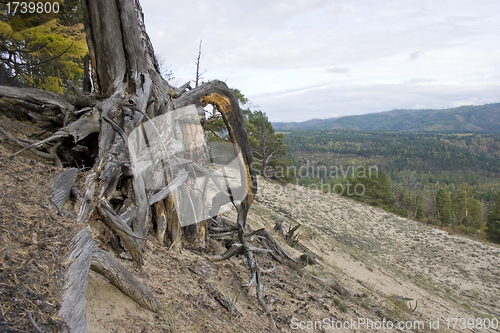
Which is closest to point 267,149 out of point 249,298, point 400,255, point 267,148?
point 267,148

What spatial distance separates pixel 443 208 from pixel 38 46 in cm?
4982

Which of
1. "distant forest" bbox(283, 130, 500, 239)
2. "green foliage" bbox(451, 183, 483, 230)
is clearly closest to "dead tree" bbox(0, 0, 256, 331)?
"distant forest" bbox(283, 130, 500, 239)

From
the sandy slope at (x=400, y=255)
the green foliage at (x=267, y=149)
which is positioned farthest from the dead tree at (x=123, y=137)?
the green foliage at (x=267, y=149)

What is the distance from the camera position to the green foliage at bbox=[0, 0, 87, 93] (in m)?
7.14

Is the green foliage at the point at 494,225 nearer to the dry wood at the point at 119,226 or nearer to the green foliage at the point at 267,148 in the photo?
the green foliage at the point at 267,148

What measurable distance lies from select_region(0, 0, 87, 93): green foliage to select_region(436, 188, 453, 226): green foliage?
47717 millimetres

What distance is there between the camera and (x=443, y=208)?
42562 millimetres

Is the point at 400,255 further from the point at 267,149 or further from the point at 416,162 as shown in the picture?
→ the point at 416,162

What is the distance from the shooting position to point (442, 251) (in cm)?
1750

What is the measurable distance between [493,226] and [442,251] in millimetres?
22739

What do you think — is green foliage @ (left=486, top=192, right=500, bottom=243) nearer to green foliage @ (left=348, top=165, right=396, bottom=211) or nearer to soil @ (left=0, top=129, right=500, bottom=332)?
green foliage @ (left=348, top=165, right=396, bottom=211)

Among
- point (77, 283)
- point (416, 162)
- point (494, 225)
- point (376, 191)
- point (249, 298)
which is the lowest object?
point (416, 162)

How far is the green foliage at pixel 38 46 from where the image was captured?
7145 mm

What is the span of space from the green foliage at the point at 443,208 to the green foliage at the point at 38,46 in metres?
47.7
